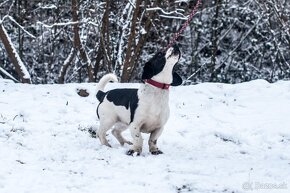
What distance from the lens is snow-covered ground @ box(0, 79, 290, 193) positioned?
401cm

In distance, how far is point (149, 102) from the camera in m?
4.82

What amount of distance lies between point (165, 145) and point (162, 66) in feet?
4.17

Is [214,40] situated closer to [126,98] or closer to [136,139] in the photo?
[126,98]

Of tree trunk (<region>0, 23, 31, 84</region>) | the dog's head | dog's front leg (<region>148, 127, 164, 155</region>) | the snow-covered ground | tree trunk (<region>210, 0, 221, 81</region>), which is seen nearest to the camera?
the snow-covered ground

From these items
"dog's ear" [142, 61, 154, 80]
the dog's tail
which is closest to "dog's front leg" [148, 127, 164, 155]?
"dog's ear" [142, 61, 154, 80]

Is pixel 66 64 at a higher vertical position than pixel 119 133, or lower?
higher

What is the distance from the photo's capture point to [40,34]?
12.7 m

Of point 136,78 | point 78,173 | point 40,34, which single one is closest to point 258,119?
point 78,173

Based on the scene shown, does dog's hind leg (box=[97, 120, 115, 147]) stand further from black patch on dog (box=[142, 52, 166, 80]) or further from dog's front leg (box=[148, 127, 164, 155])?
black patch on dog (box=[142, 52, 166, 80])

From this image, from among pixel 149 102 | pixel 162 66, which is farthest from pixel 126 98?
pixel 162 66

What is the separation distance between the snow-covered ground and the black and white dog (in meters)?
0.28

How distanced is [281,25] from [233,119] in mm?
6321

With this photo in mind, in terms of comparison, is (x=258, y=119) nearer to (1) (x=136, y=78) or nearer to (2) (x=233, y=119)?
(2) (x=233, y=119)

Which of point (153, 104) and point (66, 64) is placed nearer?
point (153, 104)
